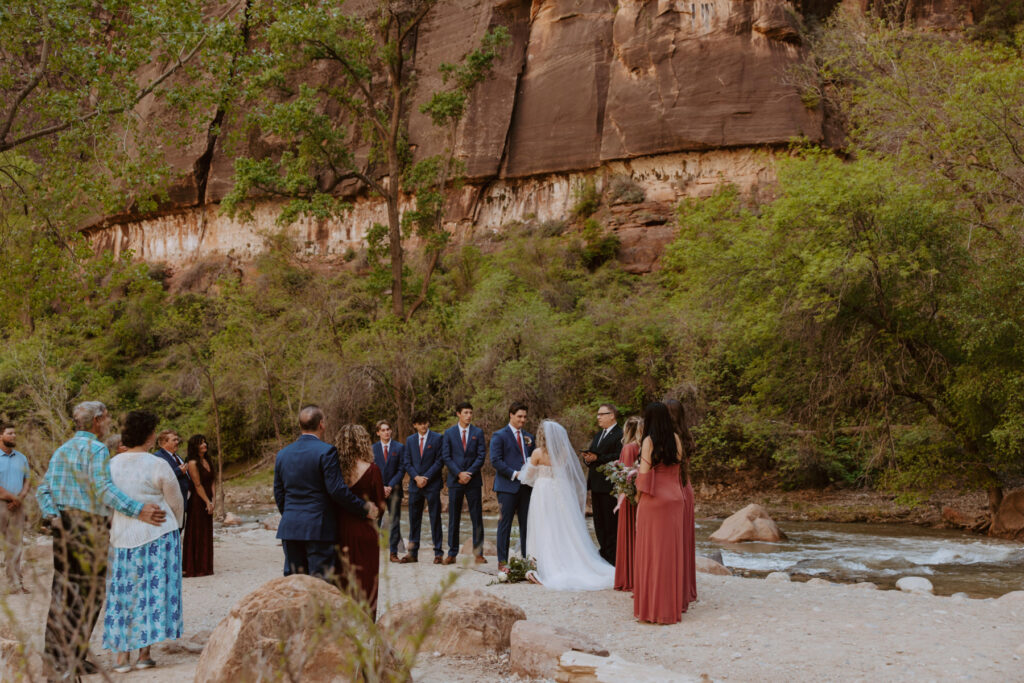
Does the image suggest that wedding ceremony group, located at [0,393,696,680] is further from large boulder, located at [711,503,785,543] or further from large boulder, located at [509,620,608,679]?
large boulder, located at [711,503,785,543]

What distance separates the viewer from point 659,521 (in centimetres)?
696

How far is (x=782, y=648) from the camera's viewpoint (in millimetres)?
6082

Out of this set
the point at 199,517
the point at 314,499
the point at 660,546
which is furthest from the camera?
the point at 199,517

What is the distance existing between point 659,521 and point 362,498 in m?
2.62

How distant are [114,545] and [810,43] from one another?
3538cm

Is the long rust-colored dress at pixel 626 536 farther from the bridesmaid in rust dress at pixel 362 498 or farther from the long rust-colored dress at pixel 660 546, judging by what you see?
the bridesmaid in rust dress at pixel 362 498

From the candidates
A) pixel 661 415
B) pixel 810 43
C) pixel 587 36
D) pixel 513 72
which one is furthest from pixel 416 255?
pixel 661 415

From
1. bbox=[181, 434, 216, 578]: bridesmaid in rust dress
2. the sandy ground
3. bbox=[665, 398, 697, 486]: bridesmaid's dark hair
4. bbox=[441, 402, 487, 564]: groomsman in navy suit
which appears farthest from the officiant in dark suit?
bbox=[181, 434, 216, 578]: bridesmaid in rust dress

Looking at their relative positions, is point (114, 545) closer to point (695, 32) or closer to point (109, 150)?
point (109, 150)

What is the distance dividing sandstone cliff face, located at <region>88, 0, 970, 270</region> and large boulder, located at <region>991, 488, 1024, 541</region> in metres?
18.5

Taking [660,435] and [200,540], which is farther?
[200,540]

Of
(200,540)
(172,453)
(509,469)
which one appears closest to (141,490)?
(172,453)

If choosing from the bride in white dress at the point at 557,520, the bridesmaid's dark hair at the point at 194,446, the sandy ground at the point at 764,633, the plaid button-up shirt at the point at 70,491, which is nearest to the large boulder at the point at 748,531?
the sandy ground at the point at 764,633

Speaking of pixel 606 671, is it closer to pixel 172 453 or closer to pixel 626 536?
pixel 626 536
